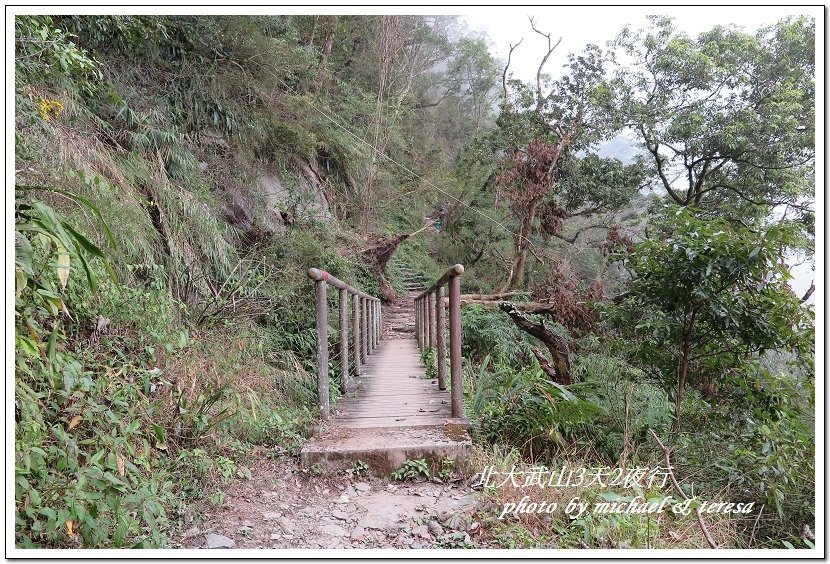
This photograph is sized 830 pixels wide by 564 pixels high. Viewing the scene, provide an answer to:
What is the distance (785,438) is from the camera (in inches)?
109

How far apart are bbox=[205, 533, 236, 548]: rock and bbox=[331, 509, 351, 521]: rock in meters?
0.49

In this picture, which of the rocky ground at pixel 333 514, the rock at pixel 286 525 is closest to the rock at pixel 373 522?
the rocky ground at pixel 333 514

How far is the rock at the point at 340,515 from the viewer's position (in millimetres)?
2236

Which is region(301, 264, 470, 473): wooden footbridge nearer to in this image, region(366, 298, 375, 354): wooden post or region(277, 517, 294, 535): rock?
region(277, 517, 294, 535): rock

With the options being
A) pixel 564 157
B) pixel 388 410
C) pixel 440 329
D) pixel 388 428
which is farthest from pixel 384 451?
pixel 564 157

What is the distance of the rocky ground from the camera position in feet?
6.70

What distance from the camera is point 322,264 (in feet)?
20.9

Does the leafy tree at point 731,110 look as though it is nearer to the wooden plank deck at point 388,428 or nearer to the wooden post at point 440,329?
the wooden post at point 440,329

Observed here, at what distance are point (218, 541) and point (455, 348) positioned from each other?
1.79 metres

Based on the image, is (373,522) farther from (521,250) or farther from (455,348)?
(521,250)

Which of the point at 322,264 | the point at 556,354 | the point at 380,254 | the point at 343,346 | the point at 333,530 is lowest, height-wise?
the point at 333,530

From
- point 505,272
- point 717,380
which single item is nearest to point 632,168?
point 505,272

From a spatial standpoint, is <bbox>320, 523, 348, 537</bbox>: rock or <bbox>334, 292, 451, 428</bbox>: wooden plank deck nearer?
<bbox>320, 523, 348, 537</bbox>: rock

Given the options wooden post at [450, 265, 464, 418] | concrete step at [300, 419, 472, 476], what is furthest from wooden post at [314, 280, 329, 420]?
wooden post at [450, 265, 464, 418]
